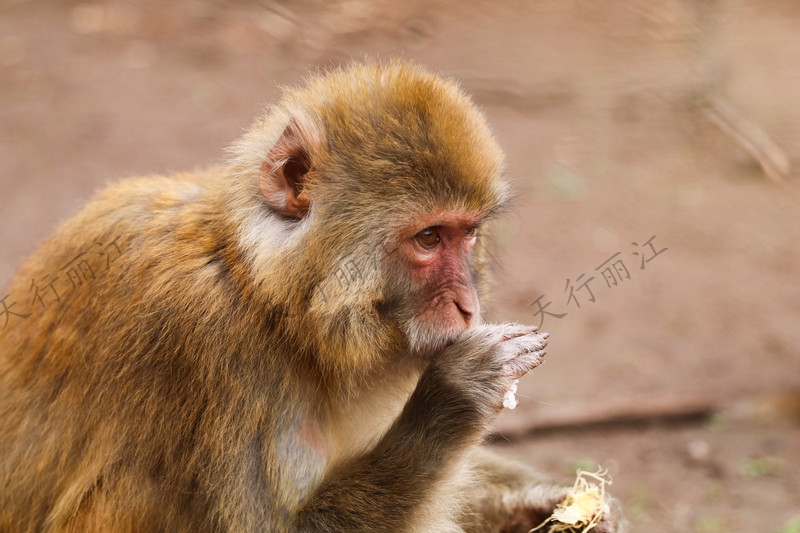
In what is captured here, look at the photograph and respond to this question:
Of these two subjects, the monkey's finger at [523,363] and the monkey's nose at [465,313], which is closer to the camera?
the monkey's finger at [523,363]

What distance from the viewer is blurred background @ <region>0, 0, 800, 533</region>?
7.44 m

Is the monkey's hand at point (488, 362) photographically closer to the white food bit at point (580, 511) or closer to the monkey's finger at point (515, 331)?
the monkey's finger at point (515, 331)

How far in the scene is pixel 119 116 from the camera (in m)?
11.2

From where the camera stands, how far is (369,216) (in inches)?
152

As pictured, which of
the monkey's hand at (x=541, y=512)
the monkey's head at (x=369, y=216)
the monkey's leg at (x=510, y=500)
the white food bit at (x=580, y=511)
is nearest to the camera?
the monkey's head at (x=369, y=216)

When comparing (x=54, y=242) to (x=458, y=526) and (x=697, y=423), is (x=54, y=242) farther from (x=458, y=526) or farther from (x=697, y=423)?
(x=697, y=423)

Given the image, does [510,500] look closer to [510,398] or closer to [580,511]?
[580,511]

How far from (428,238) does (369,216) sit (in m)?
0.28

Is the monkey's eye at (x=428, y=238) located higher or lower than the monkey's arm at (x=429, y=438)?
higher

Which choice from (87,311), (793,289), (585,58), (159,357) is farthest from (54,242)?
(585,58)

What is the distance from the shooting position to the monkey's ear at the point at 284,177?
3.94 metres

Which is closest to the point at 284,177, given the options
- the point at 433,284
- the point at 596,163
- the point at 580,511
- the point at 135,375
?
the point at 433,284

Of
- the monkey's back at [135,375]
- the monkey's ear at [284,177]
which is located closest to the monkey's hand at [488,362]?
the monkey's back at [135,375]

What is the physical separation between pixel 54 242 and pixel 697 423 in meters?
5.17
